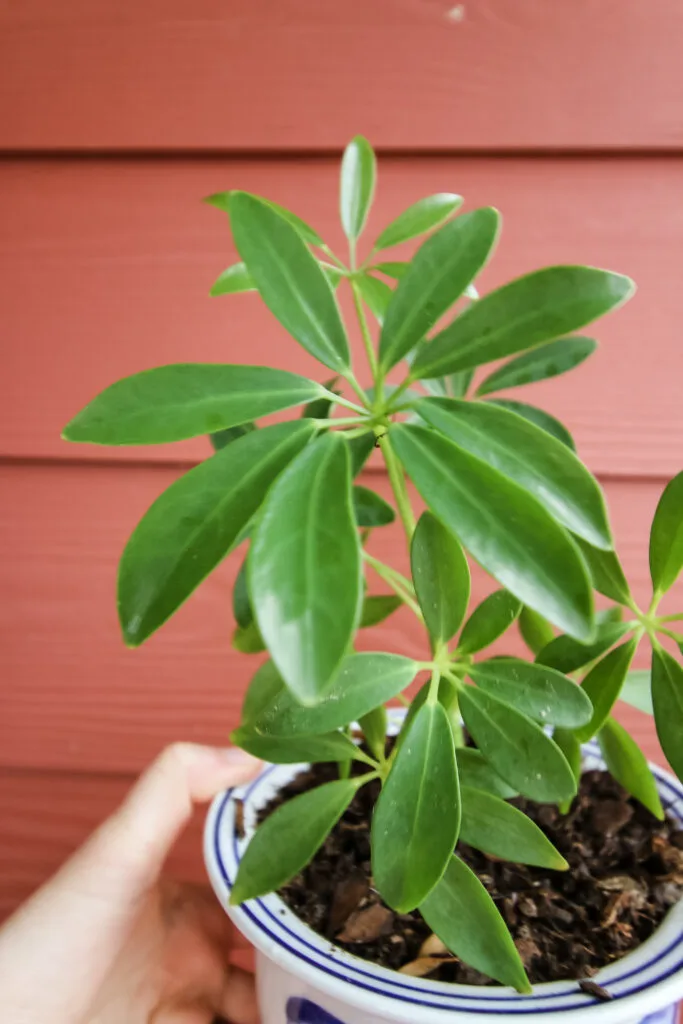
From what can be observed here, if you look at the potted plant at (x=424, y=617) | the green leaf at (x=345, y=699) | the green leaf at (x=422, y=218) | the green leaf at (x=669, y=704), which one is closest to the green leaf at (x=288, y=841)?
the potted plant at (x=424, y=617)

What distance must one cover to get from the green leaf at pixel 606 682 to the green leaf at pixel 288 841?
0.17 meters

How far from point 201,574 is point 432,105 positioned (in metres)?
0.70

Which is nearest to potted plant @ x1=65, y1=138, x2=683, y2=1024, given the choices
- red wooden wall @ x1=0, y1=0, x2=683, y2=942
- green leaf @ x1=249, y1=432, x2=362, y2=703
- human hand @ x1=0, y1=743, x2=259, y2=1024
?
green leaf @ x1=249, y1=432, x2=362, y2=703

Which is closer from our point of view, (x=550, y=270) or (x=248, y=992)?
(x=550, y=270)

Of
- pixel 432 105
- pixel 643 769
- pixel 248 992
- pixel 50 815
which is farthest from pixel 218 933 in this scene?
pixel 432 105

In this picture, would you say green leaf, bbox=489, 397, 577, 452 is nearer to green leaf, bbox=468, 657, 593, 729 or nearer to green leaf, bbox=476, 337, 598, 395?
green leaf, bbox=476, 337, 598, 395

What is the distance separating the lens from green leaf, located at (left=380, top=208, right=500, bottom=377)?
39 cm

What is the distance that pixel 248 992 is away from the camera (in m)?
0.79

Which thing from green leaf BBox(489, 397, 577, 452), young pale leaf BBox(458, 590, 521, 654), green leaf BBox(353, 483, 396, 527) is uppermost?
green leaf BBox(489, 397, 577, 452)

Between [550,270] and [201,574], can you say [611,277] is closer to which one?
[550,270]

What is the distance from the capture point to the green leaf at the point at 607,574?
1.61ft

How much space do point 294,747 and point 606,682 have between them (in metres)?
0.22

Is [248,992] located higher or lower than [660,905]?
lower

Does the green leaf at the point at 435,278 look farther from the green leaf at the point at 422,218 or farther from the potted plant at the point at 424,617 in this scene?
the green leaf at the point at 422,218
